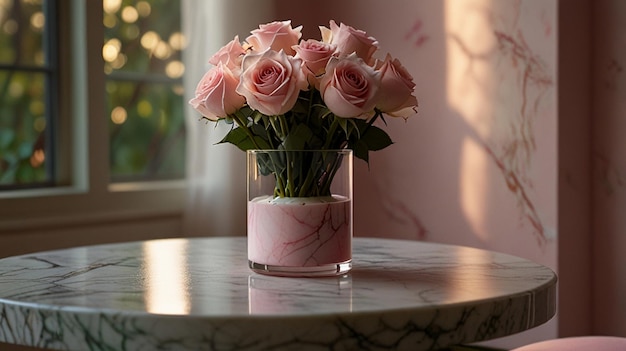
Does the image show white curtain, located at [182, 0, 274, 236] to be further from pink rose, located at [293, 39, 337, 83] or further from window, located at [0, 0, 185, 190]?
pink rose, located at [293, 39, 337, 83]

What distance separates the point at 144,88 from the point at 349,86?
1818mm

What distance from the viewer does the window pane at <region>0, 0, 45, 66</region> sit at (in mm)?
2500

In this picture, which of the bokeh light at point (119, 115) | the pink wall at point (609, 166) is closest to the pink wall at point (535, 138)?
Answer: the pink wall at point (609, 166)

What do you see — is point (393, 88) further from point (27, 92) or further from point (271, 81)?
point (27, 92)

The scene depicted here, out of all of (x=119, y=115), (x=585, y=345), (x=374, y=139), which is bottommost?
(x=585, y=345)

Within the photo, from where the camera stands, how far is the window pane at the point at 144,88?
9.20 ft

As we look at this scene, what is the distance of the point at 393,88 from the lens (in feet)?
4.08

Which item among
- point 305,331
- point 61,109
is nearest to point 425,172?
point 61,109

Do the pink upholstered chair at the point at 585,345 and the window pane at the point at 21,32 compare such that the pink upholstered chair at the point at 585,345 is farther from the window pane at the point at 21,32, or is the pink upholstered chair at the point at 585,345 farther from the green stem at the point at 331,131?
the window pane at the point at 21,32

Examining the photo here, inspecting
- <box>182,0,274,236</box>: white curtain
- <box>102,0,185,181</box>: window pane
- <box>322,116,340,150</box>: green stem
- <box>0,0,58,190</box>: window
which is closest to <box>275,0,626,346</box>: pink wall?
<box>182,0,274,236</box>: white curtain

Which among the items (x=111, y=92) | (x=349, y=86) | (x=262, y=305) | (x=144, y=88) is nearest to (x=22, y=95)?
(x=111, y=92)

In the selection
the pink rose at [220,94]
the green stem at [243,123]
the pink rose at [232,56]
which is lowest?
the green stem at [243,123]

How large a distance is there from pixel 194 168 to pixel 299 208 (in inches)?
60.0

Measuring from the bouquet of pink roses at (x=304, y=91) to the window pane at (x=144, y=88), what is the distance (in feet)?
5.16
